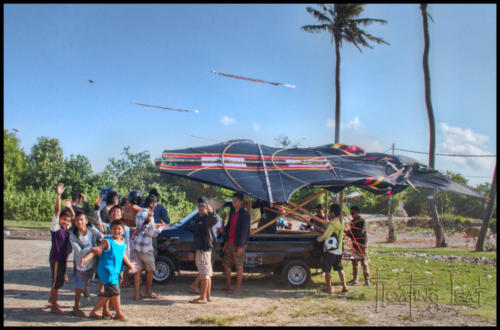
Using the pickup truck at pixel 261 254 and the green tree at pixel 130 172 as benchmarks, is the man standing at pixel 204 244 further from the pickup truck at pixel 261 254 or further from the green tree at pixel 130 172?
the green tree at pixel 130 172

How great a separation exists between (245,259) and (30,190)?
72.5 ft

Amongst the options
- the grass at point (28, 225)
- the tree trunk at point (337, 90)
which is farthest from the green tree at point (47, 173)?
the tree trunk at point (337, 90)

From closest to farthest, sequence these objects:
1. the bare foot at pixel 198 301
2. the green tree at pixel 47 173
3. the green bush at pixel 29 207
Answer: the bare foot at pixel 198 301, the green bush at pixel 29 207, the green tree at pixel 47 173

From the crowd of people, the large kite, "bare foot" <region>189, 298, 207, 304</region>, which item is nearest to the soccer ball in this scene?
the crowd of people

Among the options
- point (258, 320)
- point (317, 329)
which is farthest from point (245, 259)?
point (317, 329)

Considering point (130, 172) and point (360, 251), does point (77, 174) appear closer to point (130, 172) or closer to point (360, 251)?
point (130, 172)

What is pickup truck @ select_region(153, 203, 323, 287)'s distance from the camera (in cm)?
804

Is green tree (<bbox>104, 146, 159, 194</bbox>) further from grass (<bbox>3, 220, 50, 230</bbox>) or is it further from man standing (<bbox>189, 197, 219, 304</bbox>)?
man standing (<bbox>189, 197, 219, 304</bbox>)

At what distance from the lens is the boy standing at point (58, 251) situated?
5.76 metres

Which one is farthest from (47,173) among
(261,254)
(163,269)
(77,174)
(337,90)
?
(261,254)

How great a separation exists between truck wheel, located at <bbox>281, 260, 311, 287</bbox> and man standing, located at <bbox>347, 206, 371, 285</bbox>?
1285mm

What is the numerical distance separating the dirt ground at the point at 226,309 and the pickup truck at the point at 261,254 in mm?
312

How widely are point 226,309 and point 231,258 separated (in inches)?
54.8

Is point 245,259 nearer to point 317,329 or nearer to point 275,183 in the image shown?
point 275,183
